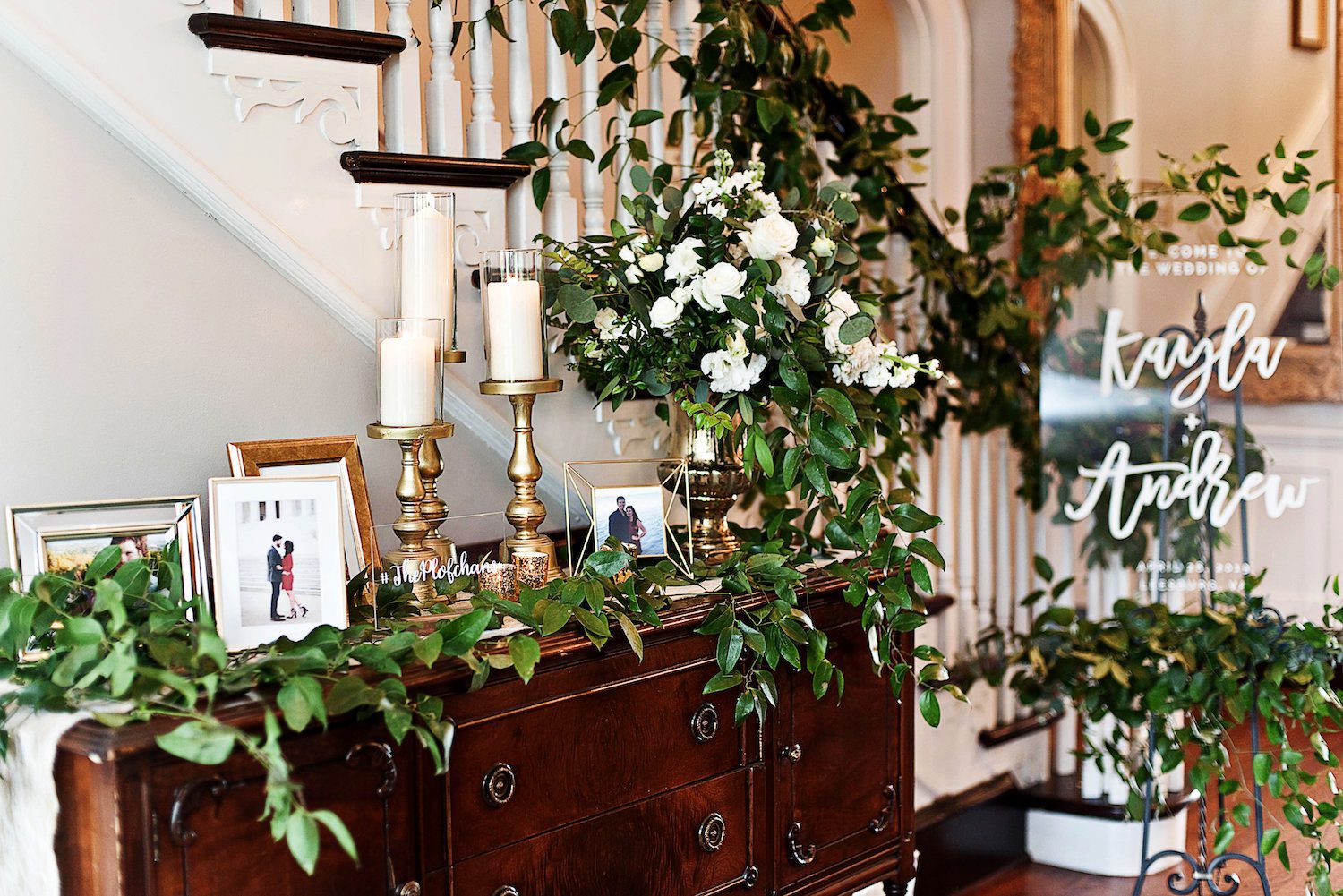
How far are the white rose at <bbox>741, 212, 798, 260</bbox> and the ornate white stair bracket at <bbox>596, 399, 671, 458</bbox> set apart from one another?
1.54 feet

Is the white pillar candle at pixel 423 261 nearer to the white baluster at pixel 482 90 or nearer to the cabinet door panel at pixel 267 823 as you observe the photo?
the white baluster at pixel 482 90

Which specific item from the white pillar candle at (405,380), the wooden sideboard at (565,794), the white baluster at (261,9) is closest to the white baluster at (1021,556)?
the wooden sideboard at (565,794)

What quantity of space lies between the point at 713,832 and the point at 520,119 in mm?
1135

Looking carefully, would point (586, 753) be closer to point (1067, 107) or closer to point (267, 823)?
point (267, 823)

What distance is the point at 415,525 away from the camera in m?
1.59

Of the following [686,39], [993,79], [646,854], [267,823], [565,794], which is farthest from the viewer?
[993,79]

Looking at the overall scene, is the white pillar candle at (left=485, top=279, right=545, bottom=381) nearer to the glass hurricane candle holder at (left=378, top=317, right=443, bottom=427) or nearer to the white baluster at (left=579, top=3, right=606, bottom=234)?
the glass hurricane candle holder at (left=378, top=317, right=443, bottom=427)

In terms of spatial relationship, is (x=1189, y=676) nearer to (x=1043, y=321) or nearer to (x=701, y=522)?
(x=1043, y=321)

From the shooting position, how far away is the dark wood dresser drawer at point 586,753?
1383 mm

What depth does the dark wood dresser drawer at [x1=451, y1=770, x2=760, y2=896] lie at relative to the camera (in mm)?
1426

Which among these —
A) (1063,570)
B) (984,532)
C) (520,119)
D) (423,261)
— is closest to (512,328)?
(423,261)

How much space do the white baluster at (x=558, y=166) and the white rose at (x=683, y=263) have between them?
0.38 meters

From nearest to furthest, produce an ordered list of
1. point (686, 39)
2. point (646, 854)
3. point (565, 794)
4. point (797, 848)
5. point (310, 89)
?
point (565, 794)
point (646, 854)
point (310, 89)
point (797, 848)
point (686, 39)

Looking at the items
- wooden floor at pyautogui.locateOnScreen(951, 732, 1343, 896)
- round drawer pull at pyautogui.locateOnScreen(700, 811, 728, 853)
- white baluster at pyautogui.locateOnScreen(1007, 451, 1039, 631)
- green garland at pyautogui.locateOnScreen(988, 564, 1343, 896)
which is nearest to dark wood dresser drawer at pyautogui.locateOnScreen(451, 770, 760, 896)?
round drawer pull at pyautogui.locateOnScreen(700, 811, 728, 853)
